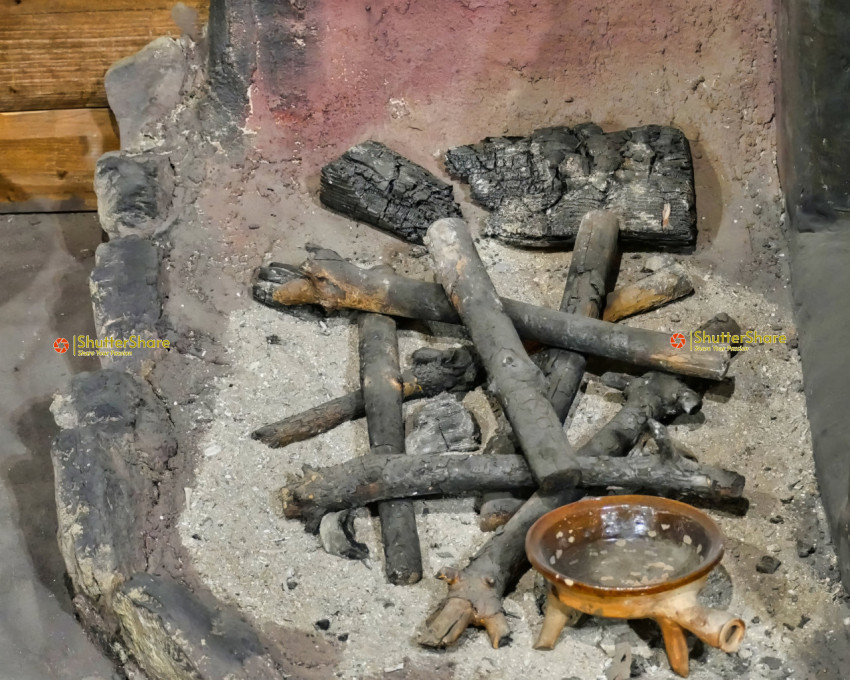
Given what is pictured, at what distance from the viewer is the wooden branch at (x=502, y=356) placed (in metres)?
2.93

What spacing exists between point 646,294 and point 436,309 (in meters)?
0.69

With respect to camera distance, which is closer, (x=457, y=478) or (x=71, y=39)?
(x=457, y=478)

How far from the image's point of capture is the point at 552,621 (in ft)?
8.87

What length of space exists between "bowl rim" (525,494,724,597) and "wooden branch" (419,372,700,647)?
4.1 inches

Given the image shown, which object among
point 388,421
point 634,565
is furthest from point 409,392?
point 634,565

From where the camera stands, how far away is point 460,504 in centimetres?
318

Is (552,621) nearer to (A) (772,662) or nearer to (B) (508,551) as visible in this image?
(B) (508,551)

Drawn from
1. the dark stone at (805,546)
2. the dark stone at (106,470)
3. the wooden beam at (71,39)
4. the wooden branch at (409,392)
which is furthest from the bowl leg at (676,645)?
the wooden beam at (71,39)

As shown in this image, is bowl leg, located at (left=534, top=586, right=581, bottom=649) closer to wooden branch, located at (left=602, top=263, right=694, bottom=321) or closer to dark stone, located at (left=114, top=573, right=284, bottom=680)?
dark stone, located at (left=114, top=573, right=284, bottom=680)

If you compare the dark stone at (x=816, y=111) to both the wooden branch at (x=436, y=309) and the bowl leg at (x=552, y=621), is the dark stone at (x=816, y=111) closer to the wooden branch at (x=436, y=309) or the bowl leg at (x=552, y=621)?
the wooden branch at (x=436, y=309)

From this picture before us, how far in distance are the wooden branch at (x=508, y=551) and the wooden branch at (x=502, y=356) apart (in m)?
0.10

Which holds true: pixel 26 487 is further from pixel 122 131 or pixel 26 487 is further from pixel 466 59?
pixel 466 59

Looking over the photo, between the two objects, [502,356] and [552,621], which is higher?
[502,356]

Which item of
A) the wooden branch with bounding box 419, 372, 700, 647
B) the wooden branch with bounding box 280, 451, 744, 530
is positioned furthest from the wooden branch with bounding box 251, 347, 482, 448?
the wooden branch with bounding box 419, 372, 700, 647
